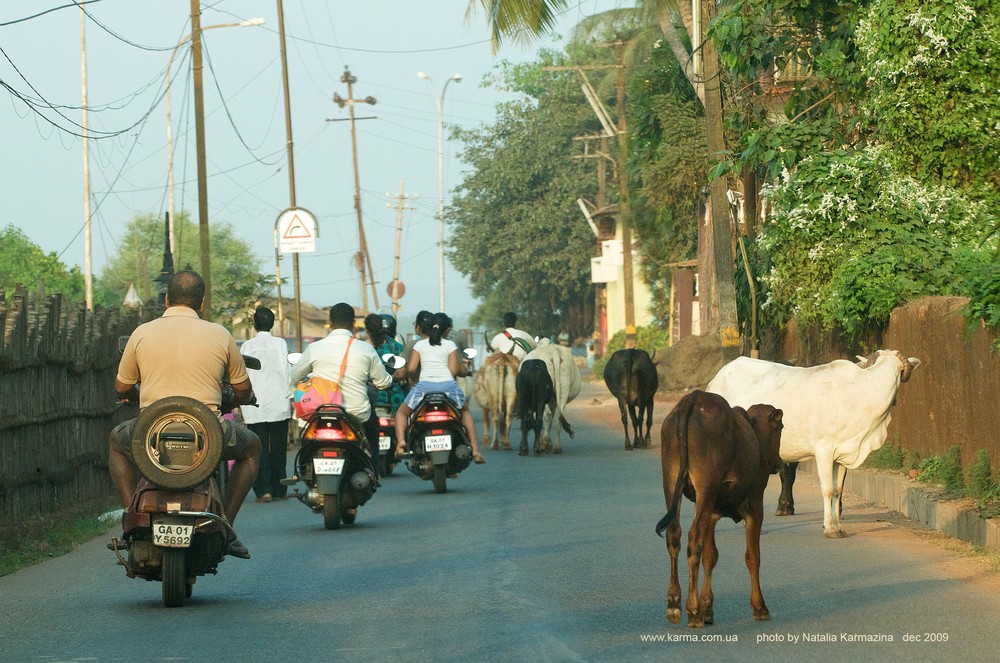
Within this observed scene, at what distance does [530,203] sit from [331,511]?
6071 cm

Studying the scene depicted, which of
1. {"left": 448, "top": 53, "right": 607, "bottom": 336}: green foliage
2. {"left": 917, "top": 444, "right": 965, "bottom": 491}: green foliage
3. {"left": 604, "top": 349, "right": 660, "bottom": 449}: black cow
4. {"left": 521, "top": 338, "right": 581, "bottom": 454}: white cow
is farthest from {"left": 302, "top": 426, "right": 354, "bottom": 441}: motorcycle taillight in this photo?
{"left": 448, "top": 53, "right": 607, "bottom": 336}: green foliage

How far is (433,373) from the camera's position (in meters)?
15.4

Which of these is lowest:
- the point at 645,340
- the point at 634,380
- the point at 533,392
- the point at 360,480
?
the point at 360,480

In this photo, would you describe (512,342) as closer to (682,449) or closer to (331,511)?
(331,511)

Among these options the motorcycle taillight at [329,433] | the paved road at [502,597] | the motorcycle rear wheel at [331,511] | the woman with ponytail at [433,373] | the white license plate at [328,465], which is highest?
the woman with ponytail at [433,373]

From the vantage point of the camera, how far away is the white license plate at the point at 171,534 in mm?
8164

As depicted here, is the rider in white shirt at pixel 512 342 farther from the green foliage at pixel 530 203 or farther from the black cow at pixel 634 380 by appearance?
the green foliage at pixel 530 203

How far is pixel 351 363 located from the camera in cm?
1301

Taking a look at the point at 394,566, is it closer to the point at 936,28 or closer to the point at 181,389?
the point at 181,389

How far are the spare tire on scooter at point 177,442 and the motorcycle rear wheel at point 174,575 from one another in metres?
0.42

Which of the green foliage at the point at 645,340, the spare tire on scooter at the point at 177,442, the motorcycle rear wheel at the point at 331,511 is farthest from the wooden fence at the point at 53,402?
the green foliage at the point at 645,340

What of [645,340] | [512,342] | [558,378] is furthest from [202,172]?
[645,340]

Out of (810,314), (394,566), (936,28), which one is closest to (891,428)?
(810,314)

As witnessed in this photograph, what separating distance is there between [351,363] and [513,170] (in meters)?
59.9
